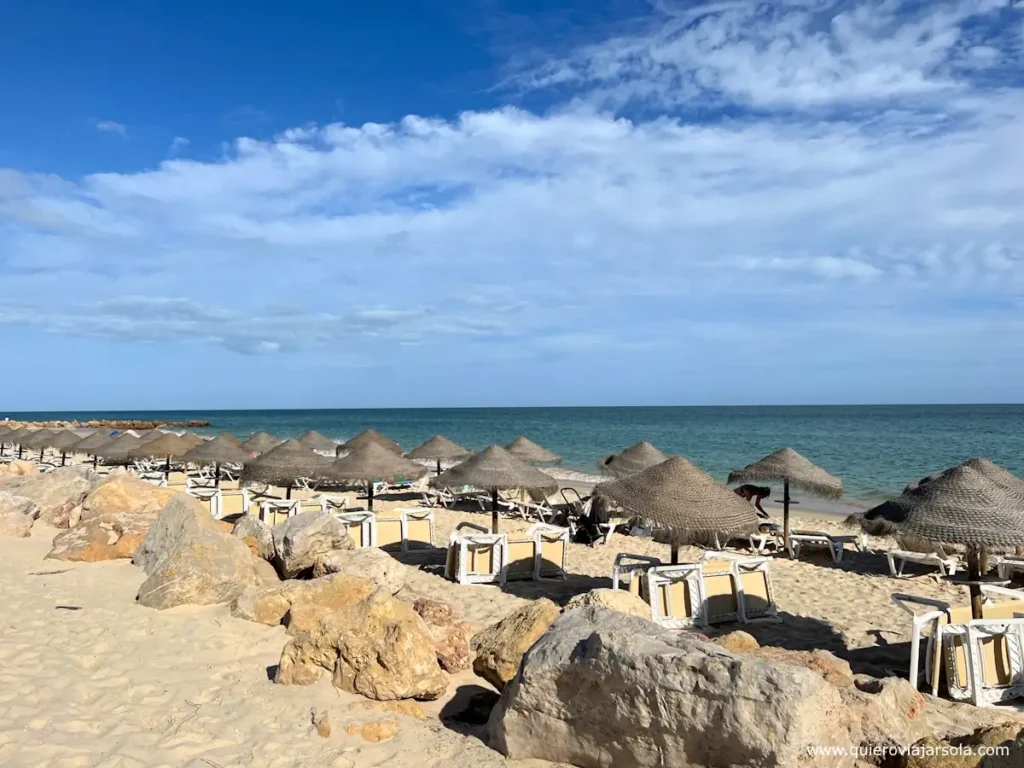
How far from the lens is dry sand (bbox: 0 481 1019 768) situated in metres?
3.85

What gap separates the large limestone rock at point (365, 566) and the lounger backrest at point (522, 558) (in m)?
1.55

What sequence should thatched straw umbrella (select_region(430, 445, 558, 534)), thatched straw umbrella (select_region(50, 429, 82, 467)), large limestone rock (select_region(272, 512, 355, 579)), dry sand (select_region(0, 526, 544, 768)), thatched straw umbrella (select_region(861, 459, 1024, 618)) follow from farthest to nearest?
1. thatched straw umbrella (select_region(50, 429, 82, 467))
2. thatched straw umbrella (select_region(430, 445, 558, 534))
3. large limestone rock (select_region(272, 512, 355, 579))
4. thatched straw umbrella (select_region(861, 459, 1024, 618))
5. dry sand (select_region(0, 526, 544, 768))

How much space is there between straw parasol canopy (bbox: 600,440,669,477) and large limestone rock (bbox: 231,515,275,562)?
6583mm

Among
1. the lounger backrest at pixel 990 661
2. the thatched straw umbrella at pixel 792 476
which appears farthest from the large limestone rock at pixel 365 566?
the thatched straw umbrella at pixel 792 476

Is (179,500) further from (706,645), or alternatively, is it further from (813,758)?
(813,758)

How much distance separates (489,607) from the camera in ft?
24.2

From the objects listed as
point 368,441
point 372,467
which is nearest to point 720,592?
point 372,467

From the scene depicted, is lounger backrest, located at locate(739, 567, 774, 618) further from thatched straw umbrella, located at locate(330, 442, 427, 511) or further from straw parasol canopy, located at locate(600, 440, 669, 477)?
straw parasol canopy, located at locate(600, 440, 669, 477)

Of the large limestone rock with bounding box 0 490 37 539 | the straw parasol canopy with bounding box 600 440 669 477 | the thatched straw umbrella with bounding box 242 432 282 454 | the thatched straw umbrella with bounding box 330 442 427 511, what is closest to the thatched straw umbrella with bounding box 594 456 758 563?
the thatched straw umbrella with bounding box 330 442 427 511

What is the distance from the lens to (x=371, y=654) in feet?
14.9

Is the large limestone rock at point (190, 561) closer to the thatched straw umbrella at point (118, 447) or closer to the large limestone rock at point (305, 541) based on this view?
the large limestone rock at point (305, 541)

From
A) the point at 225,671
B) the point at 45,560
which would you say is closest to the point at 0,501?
the point at 45,560

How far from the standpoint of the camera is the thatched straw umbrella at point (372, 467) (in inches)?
428

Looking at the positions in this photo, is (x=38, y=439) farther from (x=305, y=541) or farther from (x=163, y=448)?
(x=305, y=541)
